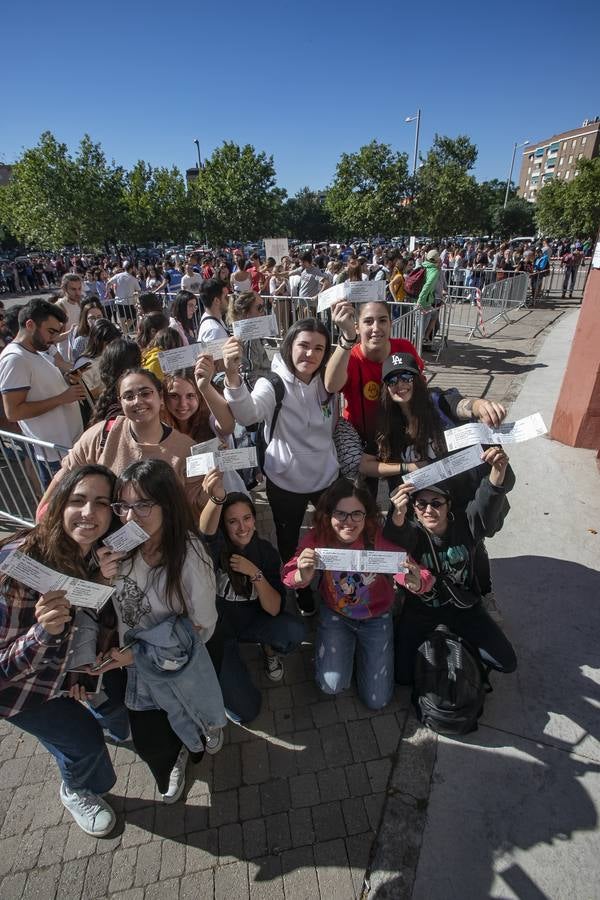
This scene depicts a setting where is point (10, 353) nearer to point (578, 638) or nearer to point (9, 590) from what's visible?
point (9, 590)

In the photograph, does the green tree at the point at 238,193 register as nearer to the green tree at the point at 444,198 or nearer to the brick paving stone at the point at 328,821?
the green tree at the point at 444,198

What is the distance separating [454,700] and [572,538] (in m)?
2.48

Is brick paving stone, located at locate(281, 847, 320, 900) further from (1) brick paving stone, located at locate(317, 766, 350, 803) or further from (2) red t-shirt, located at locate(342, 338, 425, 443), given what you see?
(2) red t-shirt, located at locate(342, 338, 425, 443)

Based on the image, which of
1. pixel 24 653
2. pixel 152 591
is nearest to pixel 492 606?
pixel 152 591

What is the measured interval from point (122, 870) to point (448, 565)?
235 centimetres

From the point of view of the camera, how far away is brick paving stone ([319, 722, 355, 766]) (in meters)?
2.62

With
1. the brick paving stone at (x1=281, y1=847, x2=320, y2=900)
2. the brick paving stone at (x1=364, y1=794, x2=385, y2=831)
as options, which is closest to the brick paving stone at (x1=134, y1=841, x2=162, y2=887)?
the brick paving stone at (x1=281, y1=847, x2=320, y2=900)

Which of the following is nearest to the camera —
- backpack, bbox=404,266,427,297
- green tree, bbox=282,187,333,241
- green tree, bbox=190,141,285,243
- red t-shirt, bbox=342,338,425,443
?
red t-shirt, bbox=342,338,425,443

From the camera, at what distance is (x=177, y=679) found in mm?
2314

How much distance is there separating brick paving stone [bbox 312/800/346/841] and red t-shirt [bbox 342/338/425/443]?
88.6 inches

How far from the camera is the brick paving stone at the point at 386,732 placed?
2.67 metres

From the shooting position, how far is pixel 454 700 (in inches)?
105

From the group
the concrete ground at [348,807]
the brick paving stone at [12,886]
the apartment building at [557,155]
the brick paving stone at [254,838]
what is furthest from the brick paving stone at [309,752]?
the apartment building at [557,155]

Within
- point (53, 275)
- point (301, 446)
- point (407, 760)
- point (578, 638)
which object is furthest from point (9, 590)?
point (53, 275)
